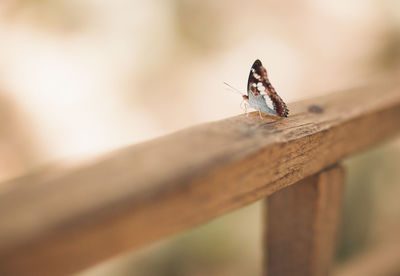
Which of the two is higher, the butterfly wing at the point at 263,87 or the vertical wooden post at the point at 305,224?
the butterfly wing at the point at 263,87

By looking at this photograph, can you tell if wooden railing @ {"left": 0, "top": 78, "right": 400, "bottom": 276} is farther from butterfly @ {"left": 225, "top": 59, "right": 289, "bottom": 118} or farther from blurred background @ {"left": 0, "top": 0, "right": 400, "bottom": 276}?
blurred background @ {"left": 0, "top": 0, "right": 400, "bottom": 276}

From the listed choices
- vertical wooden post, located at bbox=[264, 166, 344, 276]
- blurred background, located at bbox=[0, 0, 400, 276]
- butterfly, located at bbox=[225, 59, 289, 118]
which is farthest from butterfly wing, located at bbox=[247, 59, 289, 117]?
blurred background, located at bbox=[0, 0, 400, 276]

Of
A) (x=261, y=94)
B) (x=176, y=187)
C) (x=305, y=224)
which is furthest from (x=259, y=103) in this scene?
(x=176, y=187)

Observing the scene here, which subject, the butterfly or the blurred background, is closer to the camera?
the butterfly

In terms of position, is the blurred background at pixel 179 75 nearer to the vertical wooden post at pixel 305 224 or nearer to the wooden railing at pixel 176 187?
the vertical wooden post at pixel 305 224

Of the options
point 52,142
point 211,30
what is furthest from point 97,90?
point 211,30

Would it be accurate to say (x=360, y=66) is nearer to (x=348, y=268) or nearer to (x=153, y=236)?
(x=348, y=268)

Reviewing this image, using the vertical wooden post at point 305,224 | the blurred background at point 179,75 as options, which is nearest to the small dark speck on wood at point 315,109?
the vertical wooden post at point 305,224
